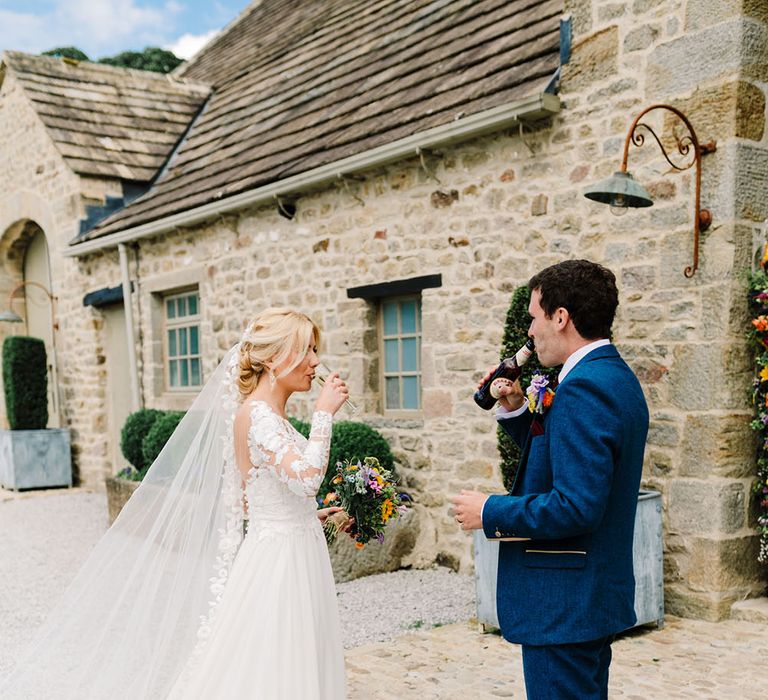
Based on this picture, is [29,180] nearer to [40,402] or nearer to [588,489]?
[40,402]

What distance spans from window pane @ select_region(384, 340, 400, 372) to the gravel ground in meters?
1.81

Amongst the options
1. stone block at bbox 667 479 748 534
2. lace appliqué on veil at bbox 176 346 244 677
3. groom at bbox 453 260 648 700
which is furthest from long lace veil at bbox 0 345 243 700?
stone block at bbox 667 479 748 534

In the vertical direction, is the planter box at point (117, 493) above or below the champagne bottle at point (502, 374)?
below

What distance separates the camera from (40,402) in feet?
A: 38.8

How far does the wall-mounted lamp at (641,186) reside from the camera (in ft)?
14.4

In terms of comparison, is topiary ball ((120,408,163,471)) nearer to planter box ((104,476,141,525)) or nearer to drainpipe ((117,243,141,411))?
planter box ((104,476,141,525))

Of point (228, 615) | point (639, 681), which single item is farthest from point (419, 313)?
point (228, 615)

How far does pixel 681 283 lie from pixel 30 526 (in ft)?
24.7

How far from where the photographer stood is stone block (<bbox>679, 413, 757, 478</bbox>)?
4734 mm

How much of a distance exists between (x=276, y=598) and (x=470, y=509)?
931mm

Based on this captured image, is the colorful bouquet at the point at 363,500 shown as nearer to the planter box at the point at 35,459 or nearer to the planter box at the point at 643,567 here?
the planter box at the point at 643,567

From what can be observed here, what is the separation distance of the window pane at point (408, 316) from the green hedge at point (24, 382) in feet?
23.1

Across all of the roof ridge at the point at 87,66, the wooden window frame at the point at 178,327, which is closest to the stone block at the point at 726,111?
the wooden window frame at the point at 178,327

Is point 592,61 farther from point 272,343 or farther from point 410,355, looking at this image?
point 272,343
